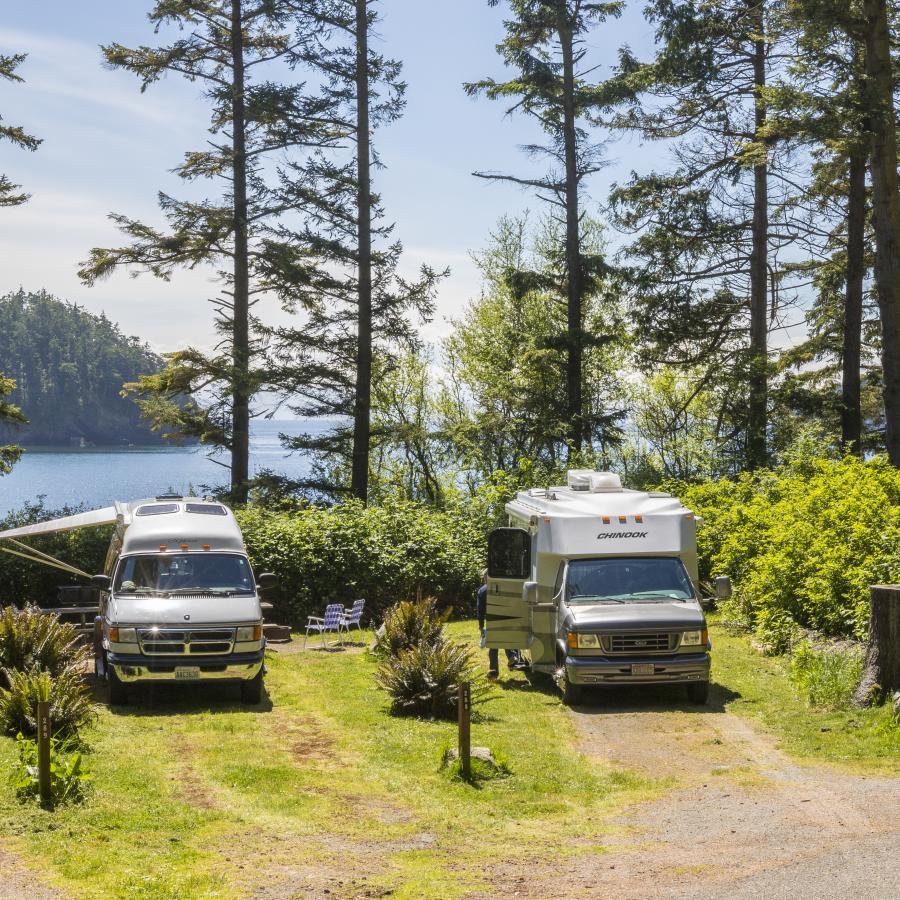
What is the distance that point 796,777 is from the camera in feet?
33.7

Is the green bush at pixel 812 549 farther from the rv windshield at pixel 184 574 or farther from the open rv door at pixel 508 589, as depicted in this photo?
the rv windshield at pixel 184 574

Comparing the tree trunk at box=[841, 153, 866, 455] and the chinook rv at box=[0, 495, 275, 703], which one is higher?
the tree trunk at box=[841, 153, 866, 455]

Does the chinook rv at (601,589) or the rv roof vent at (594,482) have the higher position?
the rv roof vent at (594,482)

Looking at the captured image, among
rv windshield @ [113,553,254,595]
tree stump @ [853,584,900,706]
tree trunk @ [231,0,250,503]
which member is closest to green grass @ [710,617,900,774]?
tree stump @ [853,584,900,706]

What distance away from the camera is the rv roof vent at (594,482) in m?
16.3

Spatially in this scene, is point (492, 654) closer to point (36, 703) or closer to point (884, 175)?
point (36, 703)

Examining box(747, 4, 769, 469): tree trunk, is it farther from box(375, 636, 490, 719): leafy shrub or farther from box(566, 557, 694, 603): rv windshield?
box(375, 636, 490, 719): leafy shrub

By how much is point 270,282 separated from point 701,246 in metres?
12.1

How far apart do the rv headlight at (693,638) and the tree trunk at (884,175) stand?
420 inches

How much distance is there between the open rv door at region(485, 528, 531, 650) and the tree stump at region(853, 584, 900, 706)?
16.1 ft

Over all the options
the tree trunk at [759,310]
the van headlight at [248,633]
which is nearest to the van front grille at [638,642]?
the van headlight at [248,633]

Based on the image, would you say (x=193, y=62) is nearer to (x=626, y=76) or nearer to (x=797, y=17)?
(x=626, y=76)

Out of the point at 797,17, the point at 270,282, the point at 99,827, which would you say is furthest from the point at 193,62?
the point at 99,827

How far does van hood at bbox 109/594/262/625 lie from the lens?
562 inches
